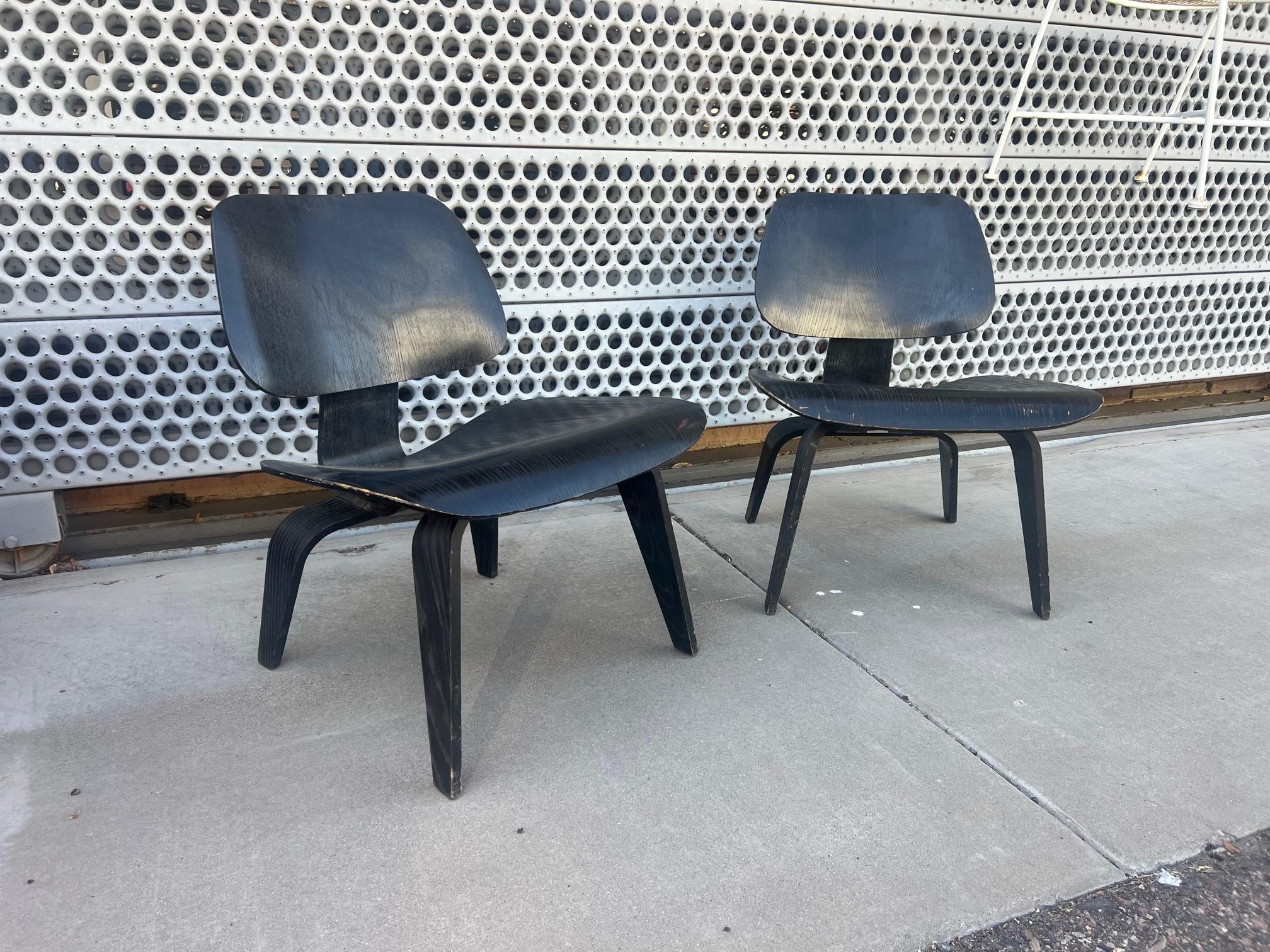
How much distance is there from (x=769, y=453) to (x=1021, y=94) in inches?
59.6

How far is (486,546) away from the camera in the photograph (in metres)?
2.17

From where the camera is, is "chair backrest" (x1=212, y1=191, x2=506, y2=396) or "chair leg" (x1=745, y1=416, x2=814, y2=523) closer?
"chair backrest" (x1=212, y1=191, x2=506, y2=396)

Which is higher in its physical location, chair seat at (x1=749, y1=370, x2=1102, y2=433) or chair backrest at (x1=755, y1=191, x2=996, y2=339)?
chair backrest at (x1=755, y1=191, x2=996, y2=339)

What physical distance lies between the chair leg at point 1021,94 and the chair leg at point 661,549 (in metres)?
1.97

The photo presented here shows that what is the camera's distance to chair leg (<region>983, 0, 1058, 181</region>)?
2.78 metres

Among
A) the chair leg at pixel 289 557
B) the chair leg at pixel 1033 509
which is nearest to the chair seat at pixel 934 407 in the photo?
the chair leg at pixel 1033 509

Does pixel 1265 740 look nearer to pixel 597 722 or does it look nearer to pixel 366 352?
pixel 597 722

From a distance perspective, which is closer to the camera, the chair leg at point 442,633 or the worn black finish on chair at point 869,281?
the chair leg at point 442,633

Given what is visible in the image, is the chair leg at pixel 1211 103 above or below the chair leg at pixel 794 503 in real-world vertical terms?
above

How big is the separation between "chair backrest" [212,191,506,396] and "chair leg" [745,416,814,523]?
2.67 ft

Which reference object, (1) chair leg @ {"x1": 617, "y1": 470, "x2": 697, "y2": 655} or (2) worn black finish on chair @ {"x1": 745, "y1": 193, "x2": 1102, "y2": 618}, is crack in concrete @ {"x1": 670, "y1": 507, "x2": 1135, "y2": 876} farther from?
(1) chair leg @ {"x1": 617, "y1": 470, "x2": 697, "y2": 655}

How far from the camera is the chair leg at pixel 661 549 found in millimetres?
1739

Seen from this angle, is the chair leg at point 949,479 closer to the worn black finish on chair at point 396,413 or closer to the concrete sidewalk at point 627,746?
the concrete sidewalk at point 627,746

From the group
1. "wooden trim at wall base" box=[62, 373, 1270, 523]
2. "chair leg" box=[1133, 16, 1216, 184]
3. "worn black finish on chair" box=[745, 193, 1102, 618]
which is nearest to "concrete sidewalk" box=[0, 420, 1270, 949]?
"wooden trim at wall base" box=[62, 373, 1270, 523]
